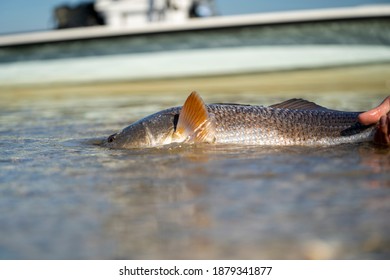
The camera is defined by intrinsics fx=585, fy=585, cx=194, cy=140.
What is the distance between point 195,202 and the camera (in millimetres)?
2373

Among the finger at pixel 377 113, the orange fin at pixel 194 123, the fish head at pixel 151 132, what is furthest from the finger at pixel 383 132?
the fish head at pixel 151 132

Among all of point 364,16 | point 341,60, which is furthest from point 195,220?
point 341,60

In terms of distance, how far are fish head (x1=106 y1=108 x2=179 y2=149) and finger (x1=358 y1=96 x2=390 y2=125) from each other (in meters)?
1.14

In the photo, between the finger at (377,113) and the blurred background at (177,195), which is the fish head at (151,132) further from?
the finger at (377,113)

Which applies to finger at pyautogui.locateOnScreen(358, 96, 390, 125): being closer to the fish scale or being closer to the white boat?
the fish scale

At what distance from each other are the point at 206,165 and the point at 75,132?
1.99m

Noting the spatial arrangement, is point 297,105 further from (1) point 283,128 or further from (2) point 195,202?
(2) point 195,202

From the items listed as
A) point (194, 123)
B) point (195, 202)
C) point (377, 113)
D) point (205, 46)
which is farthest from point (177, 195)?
point (205, 46)

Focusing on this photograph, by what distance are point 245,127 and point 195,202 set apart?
133 cm

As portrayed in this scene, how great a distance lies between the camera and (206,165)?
3.05 m

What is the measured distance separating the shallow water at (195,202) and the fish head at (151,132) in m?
0.11

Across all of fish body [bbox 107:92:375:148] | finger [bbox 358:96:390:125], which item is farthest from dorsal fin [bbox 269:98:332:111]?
finger [bbox 358:96:390:125]

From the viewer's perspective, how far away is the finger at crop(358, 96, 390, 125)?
11.1ft
